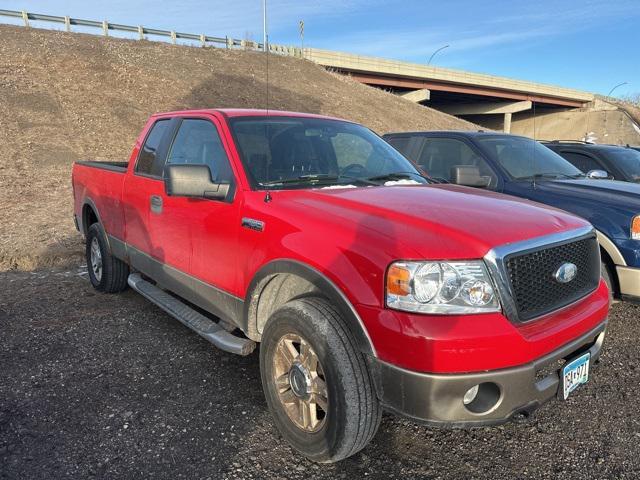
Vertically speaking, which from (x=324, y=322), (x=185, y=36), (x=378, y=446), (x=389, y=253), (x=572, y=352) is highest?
(x=185, y=36)

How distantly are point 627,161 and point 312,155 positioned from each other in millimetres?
5907

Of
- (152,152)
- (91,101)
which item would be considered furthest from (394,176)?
(91,101)

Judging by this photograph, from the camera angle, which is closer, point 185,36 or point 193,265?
point 193,265

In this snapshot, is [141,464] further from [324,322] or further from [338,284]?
[338,284]

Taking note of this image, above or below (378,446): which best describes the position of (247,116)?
above

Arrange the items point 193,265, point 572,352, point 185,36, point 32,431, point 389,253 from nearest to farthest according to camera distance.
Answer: point 389,253
point 572,352
point 32,431
point 193,265
point 185,36

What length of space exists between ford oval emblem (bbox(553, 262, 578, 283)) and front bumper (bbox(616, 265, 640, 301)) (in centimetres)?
209

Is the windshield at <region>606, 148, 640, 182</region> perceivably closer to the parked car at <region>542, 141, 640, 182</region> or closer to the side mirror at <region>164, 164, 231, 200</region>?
the parked car at <region>542, 141, 640, 182</region>

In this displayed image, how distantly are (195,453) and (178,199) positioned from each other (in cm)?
180

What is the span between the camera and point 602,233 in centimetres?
436

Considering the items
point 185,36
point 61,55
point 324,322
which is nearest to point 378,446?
point 324,322

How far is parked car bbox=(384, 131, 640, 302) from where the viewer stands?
4277 millimetres

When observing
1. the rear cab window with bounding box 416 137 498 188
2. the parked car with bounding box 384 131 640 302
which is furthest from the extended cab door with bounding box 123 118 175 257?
the rear cab window with bounding box 416 137 498 188

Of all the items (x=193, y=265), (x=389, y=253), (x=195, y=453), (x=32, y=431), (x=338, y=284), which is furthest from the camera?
(x=193, y=265)
